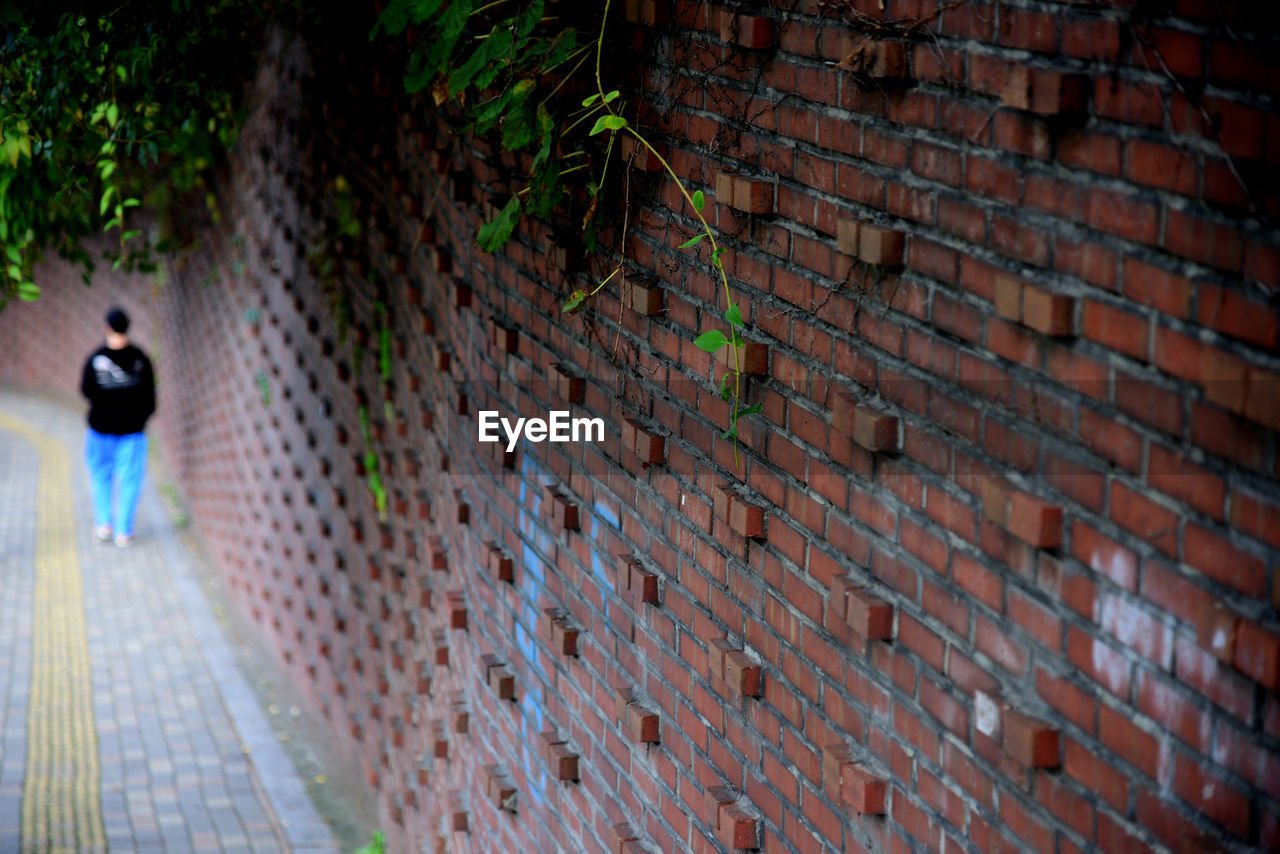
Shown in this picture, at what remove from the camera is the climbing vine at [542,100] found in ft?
9.66

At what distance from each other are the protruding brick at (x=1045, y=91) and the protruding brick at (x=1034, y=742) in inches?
31.3

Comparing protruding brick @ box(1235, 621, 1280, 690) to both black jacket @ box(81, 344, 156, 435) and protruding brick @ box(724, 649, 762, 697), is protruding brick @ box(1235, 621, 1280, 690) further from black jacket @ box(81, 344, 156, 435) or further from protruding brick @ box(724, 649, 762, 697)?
black jacket @ box(81, 344, 156, 435)

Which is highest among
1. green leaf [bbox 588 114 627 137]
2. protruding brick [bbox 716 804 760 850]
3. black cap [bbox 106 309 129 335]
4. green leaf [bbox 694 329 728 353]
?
green leaf [bbox 588 114 627 137]

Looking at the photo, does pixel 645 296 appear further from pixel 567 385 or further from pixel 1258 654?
pixel 1258 654

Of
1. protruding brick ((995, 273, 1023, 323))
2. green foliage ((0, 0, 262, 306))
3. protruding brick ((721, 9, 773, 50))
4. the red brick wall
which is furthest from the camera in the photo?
green foliage ((0, 0, 262, 306))

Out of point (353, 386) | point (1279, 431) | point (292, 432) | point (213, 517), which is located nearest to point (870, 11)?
point (1279, 431)

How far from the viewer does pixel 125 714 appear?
7609 mm

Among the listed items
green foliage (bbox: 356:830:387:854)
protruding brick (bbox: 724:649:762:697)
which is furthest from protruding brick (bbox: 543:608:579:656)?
green foliage (bbox: 356:830:387:854)

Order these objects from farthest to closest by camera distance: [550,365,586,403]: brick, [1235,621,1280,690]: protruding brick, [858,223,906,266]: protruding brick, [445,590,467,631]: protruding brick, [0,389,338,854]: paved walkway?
[0,389,338,854]: paved walkway → [445,590,467,631]: protruding brick → [550,365,586,403]: brick → [858,223,906,266]: protruding brick → [1235,621,1280,690]: protruding brick

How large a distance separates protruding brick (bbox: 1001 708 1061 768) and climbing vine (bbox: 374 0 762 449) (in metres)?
1.03

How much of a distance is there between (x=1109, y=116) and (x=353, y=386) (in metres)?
5.01

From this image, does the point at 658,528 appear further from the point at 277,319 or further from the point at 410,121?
the point at 277,319

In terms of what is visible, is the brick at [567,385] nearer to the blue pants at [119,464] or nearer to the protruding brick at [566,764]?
the protruding brick at [566,764]

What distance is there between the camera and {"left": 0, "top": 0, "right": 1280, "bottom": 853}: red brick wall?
5.02ft
